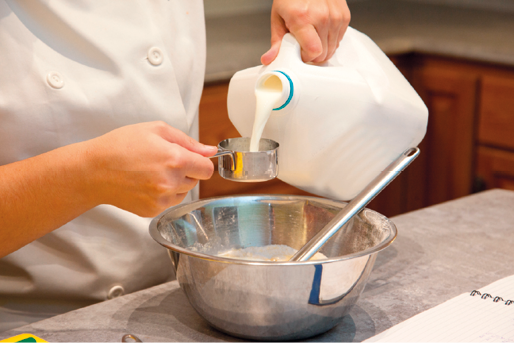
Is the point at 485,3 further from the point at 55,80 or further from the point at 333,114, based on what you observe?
the point at 55,80

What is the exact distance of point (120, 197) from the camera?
0.69 metres

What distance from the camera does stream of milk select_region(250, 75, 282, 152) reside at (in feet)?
2.42

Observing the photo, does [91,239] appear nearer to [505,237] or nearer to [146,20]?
[146,20]

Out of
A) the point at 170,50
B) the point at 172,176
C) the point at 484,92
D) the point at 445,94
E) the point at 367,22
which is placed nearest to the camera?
the point at 172,176

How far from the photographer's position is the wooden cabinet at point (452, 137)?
190 cm

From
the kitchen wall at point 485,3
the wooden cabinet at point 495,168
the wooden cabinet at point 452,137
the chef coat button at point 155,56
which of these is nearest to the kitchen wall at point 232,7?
the wooden cabinet at point 452,137

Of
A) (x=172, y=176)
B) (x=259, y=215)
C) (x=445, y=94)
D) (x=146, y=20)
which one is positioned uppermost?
(x=146, y=20)

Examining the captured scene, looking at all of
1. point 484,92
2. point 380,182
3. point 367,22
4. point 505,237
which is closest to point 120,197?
point 380,182

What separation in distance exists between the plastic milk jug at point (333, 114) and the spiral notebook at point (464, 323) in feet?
0.75

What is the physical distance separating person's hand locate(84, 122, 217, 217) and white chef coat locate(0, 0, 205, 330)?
0.57 feet

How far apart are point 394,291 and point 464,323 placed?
128mm

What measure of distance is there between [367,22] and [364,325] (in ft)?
6.50

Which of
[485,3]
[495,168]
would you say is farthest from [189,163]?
[485,3]

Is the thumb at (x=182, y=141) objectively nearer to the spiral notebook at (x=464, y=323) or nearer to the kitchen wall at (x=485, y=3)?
the spiral notebook at (x=464, y=323)
